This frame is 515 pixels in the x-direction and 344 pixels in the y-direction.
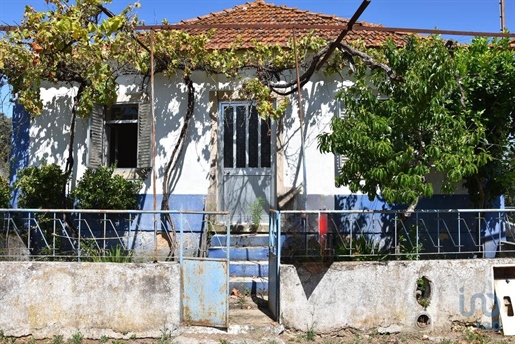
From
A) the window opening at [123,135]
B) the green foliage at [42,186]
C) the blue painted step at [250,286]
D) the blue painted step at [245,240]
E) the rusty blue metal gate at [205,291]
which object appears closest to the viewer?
the rusty blue metal gate at [205,291]

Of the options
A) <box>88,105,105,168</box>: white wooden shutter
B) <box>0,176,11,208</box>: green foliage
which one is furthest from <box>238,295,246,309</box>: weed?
<box>0,176,11,208</box>: green foliage

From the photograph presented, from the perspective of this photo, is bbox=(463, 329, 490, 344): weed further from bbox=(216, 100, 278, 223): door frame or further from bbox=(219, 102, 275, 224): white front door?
bbox=(219, 102, 275, 224): white front door

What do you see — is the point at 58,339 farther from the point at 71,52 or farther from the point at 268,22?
the point at 268,22

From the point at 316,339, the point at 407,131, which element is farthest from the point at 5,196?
the point at 407,131

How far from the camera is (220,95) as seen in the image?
8.54 meters

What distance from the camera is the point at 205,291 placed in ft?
18.8

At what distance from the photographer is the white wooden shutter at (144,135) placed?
835 centimetres

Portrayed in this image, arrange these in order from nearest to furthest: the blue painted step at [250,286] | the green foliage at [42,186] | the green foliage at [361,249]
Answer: the green foliage at [361,249]
the blue painted step at [250,286]
the green foliage at [42,186]

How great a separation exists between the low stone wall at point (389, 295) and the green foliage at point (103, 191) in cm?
343

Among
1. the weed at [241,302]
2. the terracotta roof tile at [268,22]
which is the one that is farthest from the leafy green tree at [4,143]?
the weed at [241,302]

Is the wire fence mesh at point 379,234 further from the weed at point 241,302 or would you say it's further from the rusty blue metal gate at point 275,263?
the weed at point 241,302

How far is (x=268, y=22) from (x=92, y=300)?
6.46 meters

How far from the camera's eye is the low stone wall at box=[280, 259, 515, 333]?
19.2ft

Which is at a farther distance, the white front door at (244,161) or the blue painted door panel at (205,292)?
the white front door at (244,161)
